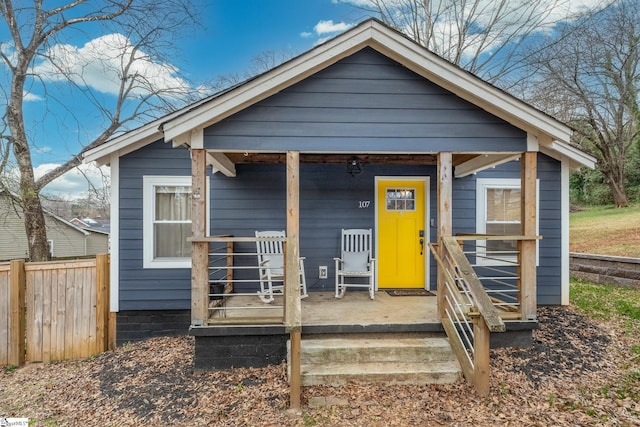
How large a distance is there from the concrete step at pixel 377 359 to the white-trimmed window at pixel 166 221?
2.77 metres

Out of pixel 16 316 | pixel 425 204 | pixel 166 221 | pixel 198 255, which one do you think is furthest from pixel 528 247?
pixel 16 316

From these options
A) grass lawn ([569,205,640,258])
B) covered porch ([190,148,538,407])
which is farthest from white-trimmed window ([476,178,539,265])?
grass lawn ([569,205,640,258])

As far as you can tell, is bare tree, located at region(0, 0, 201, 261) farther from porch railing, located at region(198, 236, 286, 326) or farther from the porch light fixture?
the porch light fixture

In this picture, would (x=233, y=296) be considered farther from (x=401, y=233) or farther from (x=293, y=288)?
(x=401, y=233)

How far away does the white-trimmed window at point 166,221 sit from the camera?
5.14 m

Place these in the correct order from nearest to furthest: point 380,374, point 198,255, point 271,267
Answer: point 380,374, point 198,255, point 271,267

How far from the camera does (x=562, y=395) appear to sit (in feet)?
10.1

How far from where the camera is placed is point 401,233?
18.8 ft

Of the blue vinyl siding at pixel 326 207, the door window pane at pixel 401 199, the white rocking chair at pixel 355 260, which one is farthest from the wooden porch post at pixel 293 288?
the door window pane at pixel 401 199

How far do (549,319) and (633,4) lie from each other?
14.3 meters

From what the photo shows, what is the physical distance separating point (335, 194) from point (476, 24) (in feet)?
30.1

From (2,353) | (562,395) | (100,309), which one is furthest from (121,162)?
(562,395)

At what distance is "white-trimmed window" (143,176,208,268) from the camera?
16.9ft

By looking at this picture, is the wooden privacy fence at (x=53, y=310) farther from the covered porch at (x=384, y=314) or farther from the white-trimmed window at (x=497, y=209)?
the white-trimmed window at (x=497, y=209)
